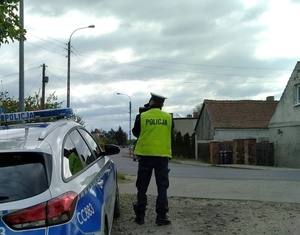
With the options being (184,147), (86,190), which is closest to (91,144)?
(86,190)

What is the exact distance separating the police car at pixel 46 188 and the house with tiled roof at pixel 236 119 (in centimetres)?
3823

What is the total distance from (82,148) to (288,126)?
2773 centimetres

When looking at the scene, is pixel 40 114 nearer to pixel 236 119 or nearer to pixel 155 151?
pixel 155 151

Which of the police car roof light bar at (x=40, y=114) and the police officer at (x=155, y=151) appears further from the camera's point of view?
the police officer at (x=155, y=151)

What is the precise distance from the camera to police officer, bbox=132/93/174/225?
18.9 ft

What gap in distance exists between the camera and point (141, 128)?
19.2 feet

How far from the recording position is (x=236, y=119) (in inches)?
1665

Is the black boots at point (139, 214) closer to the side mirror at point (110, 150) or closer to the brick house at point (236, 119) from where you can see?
the side mirror at point (110, 150)

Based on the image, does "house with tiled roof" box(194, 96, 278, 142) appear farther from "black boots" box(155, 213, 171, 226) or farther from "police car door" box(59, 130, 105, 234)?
"police car door" box(59, 130, 105, 234)

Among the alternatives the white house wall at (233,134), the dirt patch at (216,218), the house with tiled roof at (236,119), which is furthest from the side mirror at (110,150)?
the white house wall at (233,134)

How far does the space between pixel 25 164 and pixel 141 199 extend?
10.3 ft

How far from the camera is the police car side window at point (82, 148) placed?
13.3 feet

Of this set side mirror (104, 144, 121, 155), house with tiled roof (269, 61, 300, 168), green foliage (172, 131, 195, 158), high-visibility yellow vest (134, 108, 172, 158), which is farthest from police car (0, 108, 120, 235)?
green foliage (172, 131, 195, 158)

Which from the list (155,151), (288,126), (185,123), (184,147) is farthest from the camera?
(185,123)
